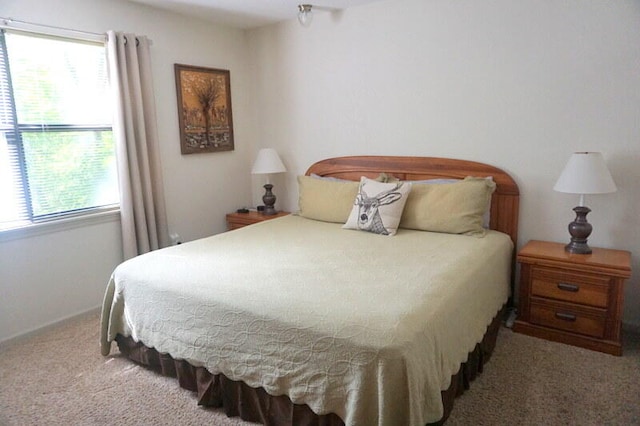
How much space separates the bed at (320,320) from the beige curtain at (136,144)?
77 centimetres

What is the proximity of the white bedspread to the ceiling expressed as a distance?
73.2 inches

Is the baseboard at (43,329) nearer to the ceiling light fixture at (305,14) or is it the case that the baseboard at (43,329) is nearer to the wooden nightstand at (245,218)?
the wooden nightstand at (245,218)

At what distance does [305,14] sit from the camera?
11.0 feet

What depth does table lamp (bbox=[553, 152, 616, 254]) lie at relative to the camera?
236cm

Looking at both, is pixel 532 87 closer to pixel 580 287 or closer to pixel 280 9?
pixel 580 287

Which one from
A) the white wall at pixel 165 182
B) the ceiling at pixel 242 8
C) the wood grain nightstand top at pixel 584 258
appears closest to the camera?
the wood grain nightstand top at pixel 584 258

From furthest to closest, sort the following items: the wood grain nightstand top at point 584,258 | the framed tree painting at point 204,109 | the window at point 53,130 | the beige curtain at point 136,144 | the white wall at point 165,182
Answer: the framed tree painting at point 204,109 < the beige curtain at point 136,144 < the white wall at point 165,182 < the window at point 53,130 < the wood grain nightstand top at point 584,258

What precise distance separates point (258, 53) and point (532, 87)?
2491mm

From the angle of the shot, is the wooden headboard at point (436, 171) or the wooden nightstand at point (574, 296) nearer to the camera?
the wooden nightstand at point (574, 296)

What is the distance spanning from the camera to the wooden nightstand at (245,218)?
3.83 meters

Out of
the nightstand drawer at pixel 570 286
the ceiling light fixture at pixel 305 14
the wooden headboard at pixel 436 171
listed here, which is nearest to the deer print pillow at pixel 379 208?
the wooden headboard at pixel 436 171

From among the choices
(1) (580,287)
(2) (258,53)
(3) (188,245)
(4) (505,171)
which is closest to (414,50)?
(4) (505,171)

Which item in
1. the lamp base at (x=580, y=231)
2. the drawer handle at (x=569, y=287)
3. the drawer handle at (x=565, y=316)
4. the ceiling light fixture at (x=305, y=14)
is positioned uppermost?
the ceiling light fixture at (x=305, y=14)

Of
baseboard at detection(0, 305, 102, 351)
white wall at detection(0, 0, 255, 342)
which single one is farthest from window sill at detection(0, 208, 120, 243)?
baseboard at detection(0, 305, 102, 351)
